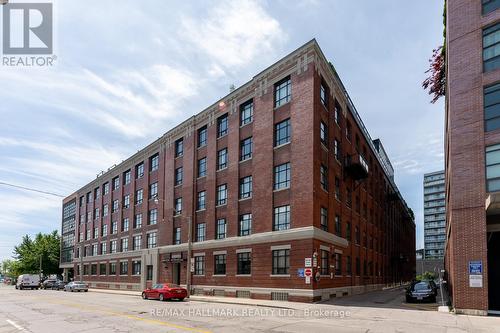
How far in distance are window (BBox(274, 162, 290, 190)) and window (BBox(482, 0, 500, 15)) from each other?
1596 cm

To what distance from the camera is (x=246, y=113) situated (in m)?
37.6

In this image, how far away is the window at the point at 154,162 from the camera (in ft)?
173

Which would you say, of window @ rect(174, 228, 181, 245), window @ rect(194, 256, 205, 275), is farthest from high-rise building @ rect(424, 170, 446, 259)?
window @ rect(194, 256, 205, 275)

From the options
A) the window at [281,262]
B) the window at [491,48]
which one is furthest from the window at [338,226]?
the window at [491,48]

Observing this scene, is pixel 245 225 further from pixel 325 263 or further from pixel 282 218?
pixel 325 263

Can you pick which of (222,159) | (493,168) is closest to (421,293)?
(493,168)

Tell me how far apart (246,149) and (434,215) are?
158 m

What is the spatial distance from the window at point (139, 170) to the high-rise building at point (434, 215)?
463 feet

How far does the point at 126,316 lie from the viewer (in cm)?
2000

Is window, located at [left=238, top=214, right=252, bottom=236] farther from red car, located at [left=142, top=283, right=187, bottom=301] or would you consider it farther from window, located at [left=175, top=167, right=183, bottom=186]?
window, located at [left=175, top=167, right=183, bottom=186]

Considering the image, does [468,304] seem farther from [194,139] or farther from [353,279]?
[194,139]

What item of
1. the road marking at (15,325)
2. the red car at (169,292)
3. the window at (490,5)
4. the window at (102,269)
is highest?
the window at (490,5)

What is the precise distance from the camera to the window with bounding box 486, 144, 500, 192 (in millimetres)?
20500

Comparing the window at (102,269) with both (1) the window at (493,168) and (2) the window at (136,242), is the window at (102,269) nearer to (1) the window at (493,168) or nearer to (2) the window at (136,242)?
(2) the window at (136,242)
